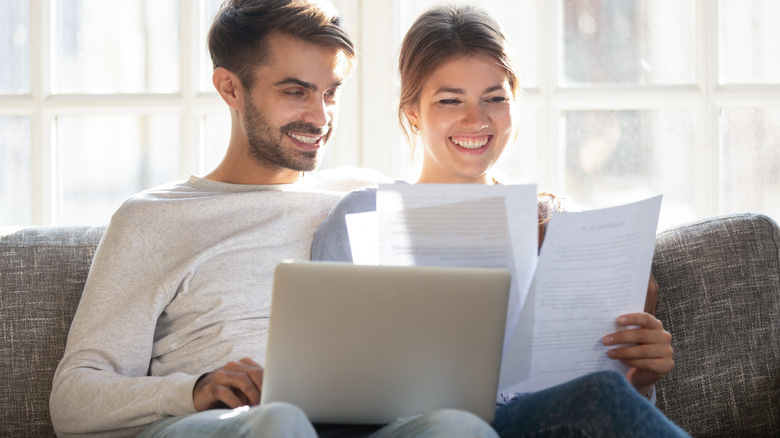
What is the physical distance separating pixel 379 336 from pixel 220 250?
614 mm

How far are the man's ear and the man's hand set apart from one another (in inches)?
24.9

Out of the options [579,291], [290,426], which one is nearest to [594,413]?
[579,291]

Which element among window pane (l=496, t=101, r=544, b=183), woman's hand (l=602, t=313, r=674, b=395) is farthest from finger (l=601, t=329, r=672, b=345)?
window pane (l=496, t=101, r=544, b=183)

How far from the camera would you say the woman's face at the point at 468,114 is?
168 cm

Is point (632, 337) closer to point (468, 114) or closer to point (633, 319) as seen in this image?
point (633, 319)

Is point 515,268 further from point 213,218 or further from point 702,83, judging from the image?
point 702,83

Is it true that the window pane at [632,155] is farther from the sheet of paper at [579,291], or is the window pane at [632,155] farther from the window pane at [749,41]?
the sheet of paper at [579,291]

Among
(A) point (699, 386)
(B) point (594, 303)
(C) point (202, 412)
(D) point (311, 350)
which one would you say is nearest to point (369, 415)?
(D) point (311, 350)

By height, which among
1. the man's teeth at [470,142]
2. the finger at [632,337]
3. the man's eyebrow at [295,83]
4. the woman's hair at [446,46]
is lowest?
the finger at [632,337]

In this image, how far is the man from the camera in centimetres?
143

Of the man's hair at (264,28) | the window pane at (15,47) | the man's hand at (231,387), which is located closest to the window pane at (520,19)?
the man's hair at (264,28)

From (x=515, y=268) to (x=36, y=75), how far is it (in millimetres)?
1678

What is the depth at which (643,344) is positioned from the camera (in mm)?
1382

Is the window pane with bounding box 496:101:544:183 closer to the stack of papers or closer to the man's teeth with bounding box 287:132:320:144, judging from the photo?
the man's teeth with bounding box 287:132:320:144
